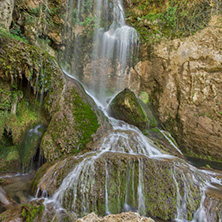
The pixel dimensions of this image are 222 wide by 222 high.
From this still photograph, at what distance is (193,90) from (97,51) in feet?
20.6

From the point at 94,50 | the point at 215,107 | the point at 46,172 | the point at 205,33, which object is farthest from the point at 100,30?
the point at 46,172

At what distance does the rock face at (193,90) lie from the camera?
6.95 m

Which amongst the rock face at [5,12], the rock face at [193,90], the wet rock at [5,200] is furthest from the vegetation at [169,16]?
the wet rock at [5,200]

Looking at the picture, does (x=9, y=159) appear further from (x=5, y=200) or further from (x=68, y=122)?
(x=68, y=122)

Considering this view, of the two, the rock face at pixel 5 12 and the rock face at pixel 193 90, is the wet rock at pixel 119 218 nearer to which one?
the rock face at pixel 5 12

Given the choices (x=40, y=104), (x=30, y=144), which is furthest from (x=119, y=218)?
(x=40, y=104)

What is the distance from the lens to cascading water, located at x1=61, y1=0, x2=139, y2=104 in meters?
9.58

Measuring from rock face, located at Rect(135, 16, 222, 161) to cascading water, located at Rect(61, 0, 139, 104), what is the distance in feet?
7.77

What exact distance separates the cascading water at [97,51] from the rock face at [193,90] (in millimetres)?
2368

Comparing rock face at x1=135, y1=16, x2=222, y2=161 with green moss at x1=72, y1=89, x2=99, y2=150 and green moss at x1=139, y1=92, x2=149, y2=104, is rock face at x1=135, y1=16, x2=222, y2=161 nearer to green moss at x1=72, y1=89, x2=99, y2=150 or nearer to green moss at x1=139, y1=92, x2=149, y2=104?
green moss at x1=139, y1=92, x2=149, y2=104

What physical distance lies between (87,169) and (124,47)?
823 centimetres

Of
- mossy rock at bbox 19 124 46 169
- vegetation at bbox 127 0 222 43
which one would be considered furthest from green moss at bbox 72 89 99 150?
vegetation at bbox 127 0 222 43

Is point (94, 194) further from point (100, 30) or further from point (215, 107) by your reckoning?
point (100, 30)

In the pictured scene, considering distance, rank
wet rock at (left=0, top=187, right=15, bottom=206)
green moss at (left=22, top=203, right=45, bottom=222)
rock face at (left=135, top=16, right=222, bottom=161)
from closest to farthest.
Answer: green moss at (left=22, top=203, right=45, bottom=222)
wet rock at (left=0, top=187, right=15, bottom=206)
rock face at (left=135, top=16, right=222, bottom=161)
